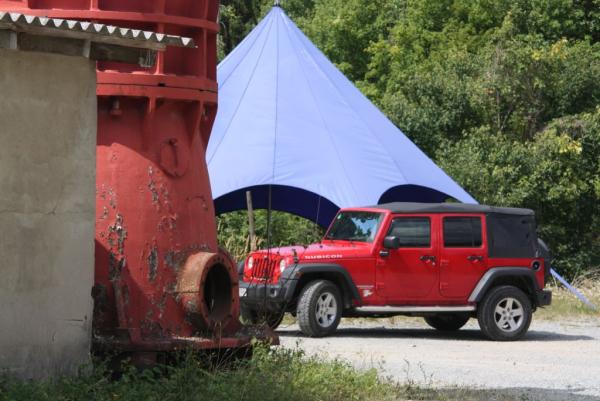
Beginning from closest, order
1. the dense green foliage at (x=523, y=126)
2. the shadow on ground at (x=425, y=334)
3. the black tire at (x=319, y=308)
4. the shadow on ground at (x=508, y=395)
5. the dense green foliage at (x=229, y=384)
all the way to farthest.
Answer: the dense green foliage at (x=229, y=384) < the shadow on ground at (x=508, y=395) < the black tire at (x=319, y=308) < the shadow on ground at (x=425, y=334) < the dense green foliage at (x=523, y=126)

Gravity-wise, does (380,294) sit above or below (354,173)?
below

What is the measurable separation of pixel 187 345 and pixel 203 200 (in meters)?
1.56

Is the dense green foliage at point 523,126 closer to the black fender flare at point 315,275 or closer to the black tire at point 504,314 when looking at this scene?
the black tire at point 504,314

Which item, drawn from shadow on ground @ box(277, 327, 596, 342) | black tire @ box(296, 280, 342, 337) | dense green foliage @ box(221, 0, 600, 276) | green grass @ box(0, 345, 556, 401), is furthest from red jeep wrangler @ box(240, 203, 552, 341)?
dense green foliage @ box(221, 0, 600, 276)

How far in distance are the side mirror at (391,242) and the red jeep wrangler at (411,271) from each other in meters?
0.01

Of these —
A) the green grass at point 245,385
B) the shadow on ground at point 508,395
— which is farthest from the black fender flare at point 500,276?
the green grass at point 245,385

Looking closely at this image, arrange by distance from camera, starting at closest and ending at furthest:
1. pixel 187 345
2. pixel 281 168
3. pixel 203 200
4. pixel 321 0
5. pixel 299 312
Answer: pixel 187 345 < pixel 203 200 < pixel 299 312 < pixel 281 168 < pixel 321 0

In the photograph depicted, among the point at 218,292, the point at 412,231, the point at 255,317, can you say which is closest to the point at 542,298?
the point at 412,231

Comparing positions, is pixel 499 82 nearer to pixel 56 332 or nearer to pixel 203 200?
pixel 203 200

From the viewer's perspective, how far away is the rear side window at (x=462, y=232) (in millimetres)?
18469

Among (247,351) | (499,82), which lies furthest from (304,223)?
(247,351)

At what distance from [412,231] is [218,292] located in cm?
680

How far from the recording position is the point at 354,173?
71.9ft

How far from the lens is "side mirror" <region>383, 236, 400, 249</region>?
1795cm
